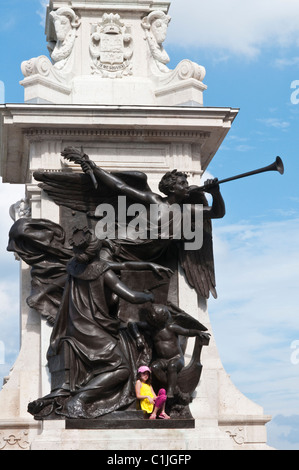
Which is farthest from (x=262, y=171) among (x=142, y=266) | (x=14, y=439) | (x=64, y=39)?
(x=14, y=439)

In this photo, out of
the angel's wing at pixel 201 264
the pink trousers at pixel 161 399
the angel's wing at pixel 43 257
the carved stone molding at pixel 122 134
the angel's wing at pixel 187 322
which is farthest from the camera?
the carved stone molding at pixel 122 134

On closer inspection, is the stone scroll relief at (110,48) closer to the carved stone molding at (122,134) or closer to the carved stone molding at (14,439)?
the carved stone molding at (122,134)

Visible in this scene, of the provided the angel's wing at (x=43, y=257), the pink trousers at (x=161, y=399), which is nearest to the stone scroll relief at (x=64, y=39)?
the angel's wing at (x=43, y=257)

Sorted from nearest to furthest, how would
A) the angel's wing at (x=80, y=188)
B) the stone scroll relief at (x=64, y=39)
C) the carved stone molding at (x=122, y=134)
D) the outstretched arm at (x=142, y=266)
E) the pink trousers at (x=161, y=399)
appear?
the pink trousers at (x=161, y=399) < the outstretched arm at (x=142, y=266) < the angel's wing at (x=80, y=188) < the carved stone molding at (x=122, y=134) < the stone scroll relief at (x=64, y=39)

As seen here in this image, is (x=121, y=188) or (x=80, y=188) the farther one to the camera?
(x=80, y=188)

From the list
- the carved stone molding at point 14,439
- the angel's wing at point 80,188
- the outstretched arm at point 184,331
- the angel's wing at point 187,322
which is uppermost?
the angel's wing at point 80,188

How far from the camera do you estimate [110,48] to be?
1997 centimetres

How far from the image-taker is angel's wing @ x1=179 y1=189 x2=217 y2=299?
61.7ft

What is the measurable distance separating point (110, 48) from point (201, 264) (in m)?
3.77

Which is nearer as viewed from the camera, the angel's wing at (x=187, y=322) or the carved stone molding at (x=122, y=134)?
the angel's wing at (x=187, y=322)

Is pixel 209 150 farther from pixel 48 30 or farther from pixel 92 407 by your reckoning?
pixel 92 407

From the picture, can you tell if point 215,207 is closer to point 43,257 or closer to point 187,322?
point 187,322

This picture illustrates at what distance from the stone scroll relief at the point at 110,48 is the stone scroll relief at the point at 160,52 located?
0.34 meters

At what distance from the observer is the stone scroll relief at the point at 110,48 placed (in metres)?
19.9
